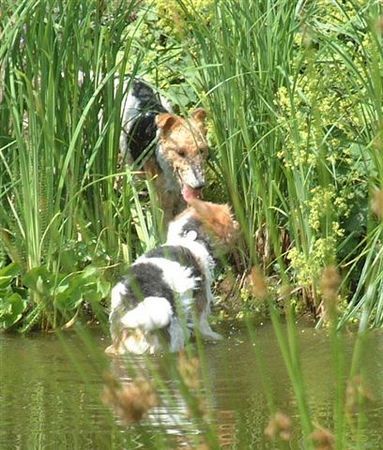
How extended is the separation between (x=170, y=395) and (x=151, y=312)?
213 cm

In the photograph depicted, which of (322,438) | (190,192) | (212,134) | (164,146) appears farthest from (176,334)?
(322,438)

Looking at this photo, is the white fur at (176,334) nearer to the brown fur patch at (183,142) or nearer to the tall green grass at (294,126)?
the tall green grass at (294,126)

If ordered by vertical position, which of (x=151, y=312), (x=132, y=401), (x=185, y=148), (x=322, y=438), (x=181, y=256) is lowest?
(x=151, y=312)

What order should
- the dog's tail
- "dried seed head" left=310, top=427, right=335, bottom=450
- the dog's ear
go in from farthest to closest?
1. the dog's ear
2. the dog's tail
3. "dried seed head" left=310, top=427, right=335, bottom=450

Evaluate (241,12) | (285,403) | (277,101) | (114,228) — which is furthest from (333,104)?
(285,403)

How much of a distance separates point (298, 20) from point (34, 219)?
204cm

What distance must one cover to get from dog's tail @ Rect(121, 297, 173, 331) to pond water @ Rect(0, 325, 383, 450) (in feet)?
0.67

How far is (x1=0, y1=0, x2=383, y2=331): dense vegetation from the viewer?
295 inches

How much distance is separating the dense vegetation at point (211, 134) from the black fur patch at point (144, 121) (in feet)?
2.72

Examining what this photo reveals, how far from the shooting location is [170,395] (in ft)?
14.9

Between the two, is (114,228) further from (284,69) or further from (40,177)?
(284,69)

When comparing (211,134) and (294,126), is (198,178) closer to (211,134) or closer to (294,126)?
(211,134)

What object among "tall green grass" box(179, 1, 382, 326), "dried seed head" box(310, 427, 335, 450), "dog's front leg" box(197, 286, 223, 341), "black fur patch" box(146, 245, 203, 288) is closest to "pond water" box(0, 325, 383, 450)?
"dog's front leg" box(197, 286, 223, 341)

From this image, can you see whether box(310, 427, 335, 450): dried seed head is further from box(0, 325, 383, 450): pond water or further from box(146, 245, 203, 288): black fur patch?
box(146, 245, 203, 288): black fur patch
